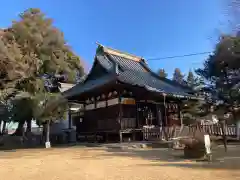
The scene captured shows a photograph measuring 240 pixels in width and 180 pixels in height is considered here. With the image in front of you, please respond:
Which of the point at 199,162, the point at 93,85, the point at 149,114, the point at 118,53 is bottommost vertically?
the point at 199,162

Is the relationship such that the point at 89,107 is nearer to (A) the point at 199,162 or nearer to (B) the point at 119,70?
(B) the point at 119,70

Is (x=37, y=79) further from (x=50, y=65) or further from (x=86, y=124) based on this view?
(x=86, y=124)

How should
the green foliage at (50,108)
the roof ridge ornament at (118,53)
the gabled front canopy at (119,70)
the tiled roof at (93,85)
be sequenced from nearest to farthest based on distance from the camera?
the tiled roof at (93,85)
the green foliage at (50,108)
the gabled front canopy at (119,70)
the roof ridge ornament at (118,53)

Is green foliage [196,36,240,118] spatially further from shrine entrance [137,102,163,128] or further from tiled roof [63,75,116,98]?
tiled roof [63,75,116,98]

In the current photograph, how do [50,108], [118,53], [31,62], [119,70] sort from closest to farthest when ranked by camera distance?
[50,108], [119,70], [31,62], [118,53]

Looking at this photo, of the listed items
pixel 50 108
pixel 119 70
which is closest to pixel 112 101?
pixel 119 70

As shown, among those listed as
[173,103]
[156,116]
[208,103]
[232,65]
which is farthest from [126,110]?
[232,65]

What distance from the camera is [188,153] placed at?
7387 mm

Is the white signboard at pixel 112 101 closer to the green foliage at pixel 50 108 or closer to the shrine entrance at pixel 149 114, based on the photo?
the shrine entrance at pixel 149 114

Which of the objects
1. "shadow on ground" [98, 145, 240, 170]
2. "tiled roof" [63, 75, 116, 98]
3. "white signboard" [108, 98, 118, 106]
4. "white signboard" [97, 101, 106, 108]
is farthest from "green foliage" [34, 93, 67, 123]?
"shadow on ground" [98, 145, 240, 170]

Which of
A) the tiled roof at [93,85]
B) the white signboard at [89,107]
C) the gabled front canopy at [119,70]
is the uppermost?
the gabled front canopy at [119,70]

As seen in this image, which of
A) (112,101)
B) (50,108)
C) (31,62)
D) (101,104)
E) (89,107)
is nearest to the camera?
(50,108)

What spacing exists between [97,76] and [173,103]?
259 inches

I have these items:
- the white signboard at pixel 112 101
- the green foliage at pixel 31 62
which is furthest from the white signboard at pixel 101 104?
the green foliage at pixel 31 62
